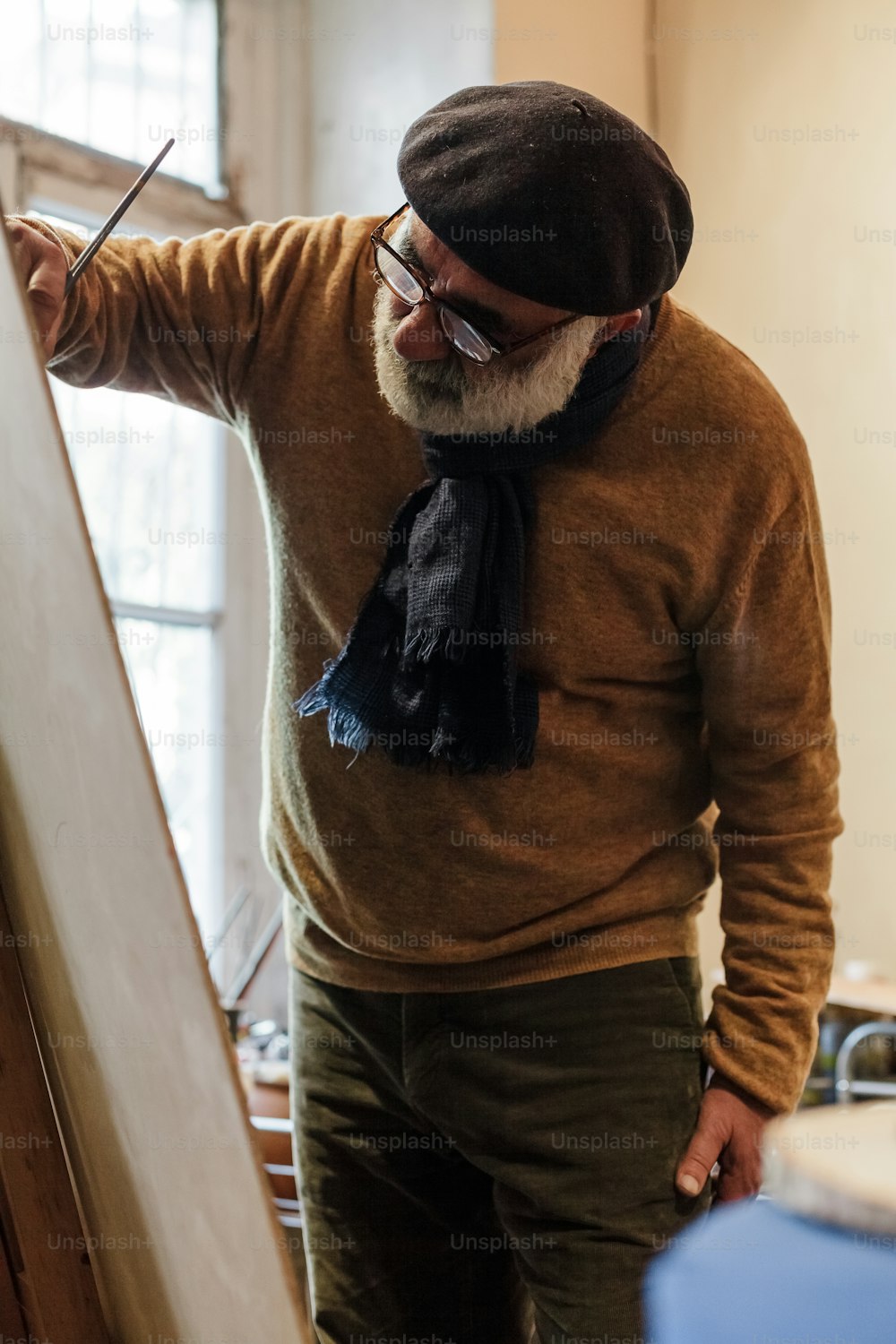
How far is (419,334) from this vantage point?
1014mm

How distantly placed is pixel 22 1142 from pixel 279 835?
502mm

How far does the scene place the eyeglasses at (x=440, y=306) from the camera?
1.01 m

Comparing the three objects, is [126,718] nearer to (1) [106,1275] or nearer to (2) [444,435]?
(1) [106,1275]

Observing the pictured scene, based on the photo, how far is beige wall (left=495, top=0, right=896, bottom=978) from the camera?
2.47 metres

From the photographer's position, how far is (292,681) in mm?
1156

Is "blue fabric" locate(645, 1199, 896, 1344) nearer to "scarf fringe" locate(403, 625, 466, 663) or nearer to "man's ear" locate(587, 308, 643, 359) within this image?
"scarf fringe" locate(403, 625, 466, 663)

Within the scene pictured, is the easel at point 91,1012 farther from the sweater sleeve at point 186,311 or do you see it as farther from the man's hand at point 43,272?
the sweater sleeve at point 186,311

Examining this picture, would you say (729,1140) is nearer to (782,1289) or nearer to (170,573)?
(782,1289)

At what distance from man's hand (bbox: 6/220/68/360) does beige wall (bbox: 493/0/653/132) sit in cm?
159

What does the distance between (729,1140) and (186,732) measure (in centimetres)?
166

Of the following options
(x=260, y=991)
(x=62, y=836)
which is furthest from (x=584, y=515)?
(x=260, y=991)

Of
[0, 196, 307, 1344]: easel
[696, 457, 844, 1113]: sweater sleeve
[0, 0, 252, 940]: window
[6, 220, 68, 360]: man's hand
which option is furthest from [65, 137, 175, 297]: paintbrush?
[0, 0, 252, 940]: window

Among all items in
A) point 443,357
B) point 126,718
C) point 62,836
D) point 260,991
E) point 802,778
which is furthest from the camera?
point 260,991

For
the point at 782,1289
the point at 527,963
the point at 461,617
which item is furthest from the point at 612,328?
the point at 782,1289
